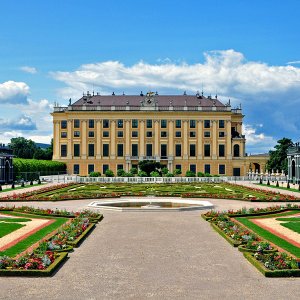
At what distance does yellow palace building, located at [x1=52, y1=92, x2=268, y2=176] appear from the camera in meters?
94.6

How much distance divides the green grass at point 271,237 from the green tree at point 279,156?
3286 inches

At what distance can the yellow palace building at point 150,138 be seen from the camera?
9462 cm

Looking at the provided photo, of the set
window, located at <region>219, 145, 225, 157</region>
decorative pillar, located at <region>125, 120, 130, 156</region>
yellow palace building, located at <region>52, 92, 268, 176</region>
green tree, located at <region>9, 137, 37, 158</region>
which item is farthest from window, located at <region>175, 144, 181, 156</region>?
green tree, located at <region>9, 137, 37, 158</region>

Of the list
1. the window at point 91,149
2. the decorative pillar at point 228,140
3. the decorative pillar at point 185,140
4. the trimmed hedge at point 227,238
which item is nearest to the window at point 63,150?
the window at point 91,149

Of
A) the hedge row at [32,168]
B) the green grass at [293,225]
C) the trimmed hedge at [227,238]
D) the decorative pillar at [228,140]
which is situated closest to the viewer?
the trimmed hedge at [227,238]

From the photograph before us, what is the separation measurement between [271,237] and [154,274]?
7944 mm

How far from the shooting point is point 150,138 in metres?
95.4

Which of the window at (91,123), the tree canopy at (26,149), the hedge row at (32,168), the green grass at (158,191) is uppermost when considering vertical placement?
the window at (91,123)

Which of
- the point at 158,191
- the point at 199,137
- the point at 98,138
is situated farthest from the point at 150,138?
the point at 158,191

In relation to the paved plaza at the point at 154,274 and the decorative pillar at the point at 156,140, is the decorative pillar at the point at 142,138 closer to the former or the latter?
the decorative pillar at the point at 156,140

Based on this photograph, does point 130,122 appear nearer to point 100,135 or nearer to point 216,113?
point 100,135

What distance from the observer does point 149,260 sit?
15289 millimetres

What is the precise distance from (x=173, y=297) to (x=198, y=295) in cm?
65

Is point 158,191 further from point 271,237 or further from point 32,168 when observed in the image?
point 32,168
